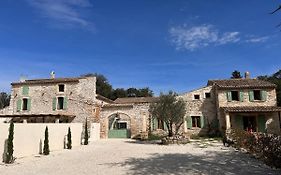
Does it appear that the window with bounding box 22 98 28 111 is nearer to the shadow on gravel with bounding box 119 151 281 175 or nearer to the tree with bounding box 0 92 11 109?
the shadow on gravel with bounding box 119 151 281 175

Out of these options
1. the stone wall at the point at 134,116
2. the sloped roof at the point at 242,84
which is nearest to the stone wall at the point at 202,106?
the sloped roof at the point at 242,84

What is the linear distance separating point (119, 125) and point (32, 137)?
71.8ft

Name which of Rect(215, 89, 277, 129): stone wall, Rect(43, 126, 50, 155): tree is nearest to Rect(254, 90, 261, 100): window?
Rect(215, 89, 277, 129): stone wall

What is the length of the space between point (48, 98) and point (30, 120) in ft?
9.80

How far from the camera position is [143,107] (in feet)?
86.0

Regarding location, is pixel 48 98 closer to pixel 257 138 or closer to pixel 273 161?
pixel 257 138

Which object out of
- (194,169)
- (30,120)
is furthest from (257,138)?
(30,120)

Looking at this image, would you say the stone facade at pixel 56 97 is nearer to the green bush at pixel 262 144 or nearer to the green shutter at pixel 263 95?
the green bush at pixel 262 144

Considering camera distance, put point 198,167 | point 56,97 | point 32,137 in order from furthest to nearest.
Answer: point 56,97, point 32,137, point 198,167

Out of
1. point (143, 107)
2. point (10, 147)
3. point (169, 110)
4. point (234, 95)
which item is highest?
point (234, 95)

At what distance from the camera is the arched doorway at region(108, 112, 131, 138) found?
26.7m

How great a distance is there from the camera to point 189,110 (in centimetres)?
2673

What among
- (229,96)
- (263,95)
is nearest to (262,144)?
(229,96)

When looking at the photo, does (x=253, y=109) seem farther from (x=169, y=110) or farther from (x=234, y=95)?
(x=169, y=110)
